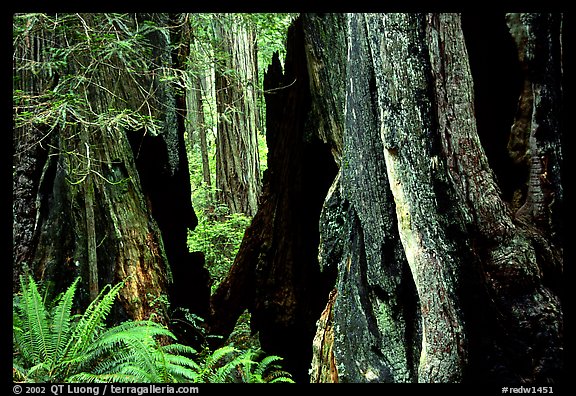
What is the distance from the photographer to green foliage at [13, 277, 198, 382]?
360cm

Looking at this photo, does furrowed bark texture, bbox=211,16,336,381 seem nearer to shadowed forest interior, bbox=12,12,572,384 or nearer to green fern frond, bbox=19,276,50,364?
shadowed forest interior, bbox=12,12,572,384

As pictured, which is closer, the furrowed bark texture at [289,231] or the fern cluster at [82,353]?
the fern cluster at [82,353]

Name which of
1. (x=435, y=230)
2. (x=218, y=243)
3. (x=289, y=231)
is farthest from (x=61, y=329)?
(x=218, y=243)

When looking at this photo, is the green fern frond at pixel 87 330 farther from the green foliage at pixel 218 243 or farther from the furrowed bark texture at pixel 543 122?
the green foliage at pixel 218 243

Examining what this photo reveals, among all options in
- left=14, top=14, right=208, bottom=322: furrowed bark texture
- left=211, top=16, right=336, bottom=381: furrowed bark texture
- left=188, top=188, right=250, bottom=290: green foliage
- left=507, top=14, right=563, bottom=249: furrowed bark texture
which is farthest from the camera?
left=188, top=188, right=250, bottom=290: green foliage

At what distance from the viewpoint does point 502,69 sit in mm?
3391

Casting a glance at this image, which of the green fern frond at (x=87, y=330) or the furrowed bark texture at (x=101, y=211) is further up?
the furrowed bark texture at (x=101, y=211)

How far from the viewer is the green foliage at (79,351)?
3.60 meters

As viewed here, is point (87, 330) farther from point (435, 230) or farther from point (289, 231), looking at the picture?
point (289, 231)

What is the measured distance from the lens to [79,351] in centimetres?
387

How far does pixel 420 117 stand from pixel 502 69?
36.3 inches

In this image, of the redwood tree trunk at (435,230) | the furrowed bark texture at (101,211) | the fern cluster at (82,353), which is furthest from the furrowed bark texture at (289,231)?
the redwood tree trunk at (435,230)

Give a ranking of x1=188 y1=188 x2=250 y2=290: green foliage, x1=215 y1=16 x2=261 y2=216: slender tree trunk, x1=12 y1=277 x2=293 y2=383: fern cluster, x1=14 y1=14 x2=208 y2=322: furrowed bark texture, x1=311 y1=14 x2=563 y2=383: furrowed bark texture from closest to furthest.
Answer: x1=311 y1=14 x2=563 y2=383: furrowed bark texture < x1=12 y1=277 x2=293 y2=383: fern cluster < x1=14 y1=14 x2=208 y2=322: furrowed bark texture < x1=188 y1=188 x2=250 y2=290: green foliage < x1=215 y1=16 x2=261 y2=216: slender tree trunk

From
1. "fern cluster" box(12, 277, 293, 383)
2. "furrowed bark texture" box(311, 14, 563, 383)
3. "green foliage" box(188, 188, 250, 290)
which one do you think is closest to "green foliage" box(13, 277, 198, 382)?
"fern cluster" box(12, 277, 293, 383)
